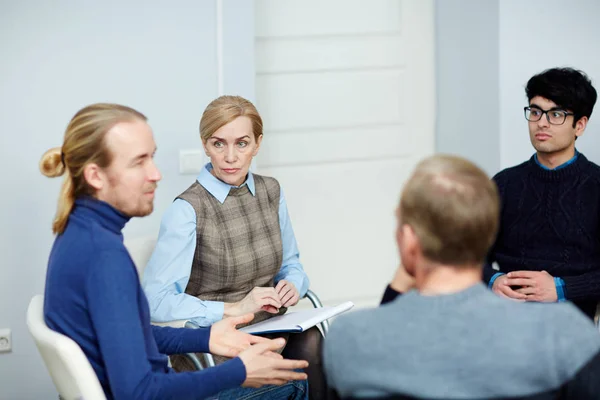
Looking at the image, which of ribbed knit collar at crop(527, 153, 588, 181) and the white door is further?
the white door

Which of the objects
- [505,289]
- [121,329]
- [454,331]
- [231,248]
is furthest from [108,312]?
[505,289]

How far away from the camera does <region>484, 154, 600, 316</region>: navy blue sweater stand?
3236mm

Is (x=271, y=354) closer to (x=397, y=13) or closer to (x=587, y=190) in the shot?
(x=587, y=190)

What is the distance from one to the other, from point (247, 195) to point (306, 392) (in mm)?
722

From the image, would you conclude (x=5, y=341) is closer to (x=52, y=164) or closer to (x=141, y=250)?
(x=141, y=250)

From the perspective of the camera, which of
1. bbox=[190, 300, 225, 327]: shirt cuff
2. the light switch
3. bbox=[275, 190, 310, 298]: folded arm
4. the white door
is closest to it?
bbox=[190, 300, 225, 327]: shirt cuff

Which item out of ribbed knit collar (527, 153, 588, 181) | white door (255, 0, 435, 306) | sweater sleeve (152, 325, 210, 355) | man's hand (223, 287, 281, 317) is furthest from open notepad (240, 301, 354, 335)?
white door (255, 0, 435, 306)

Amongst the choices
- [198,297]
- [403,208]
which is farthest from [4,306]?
[403,208]

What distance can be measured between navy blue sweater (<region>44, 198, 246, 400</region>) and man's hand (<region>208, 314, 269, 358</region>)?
23 cm

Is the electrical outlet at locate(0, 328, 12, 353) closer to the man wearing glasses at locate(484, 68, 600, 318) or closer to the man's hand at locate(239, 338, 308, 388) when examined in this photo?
the man's hand at locate(239, 338, 308, 388)

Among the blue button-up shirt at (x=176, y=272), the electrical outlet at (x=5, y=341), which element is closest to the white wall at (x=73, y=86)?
the electrical outlet at (x=5, y=341)

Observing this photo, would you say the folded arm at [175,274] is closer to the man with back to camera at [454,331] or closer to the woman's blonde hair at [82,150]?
the woman's blonde hair at [82,150]

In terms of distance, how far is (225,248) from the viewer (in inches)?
119

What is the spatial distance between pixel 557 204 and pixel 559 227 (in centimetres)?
9
